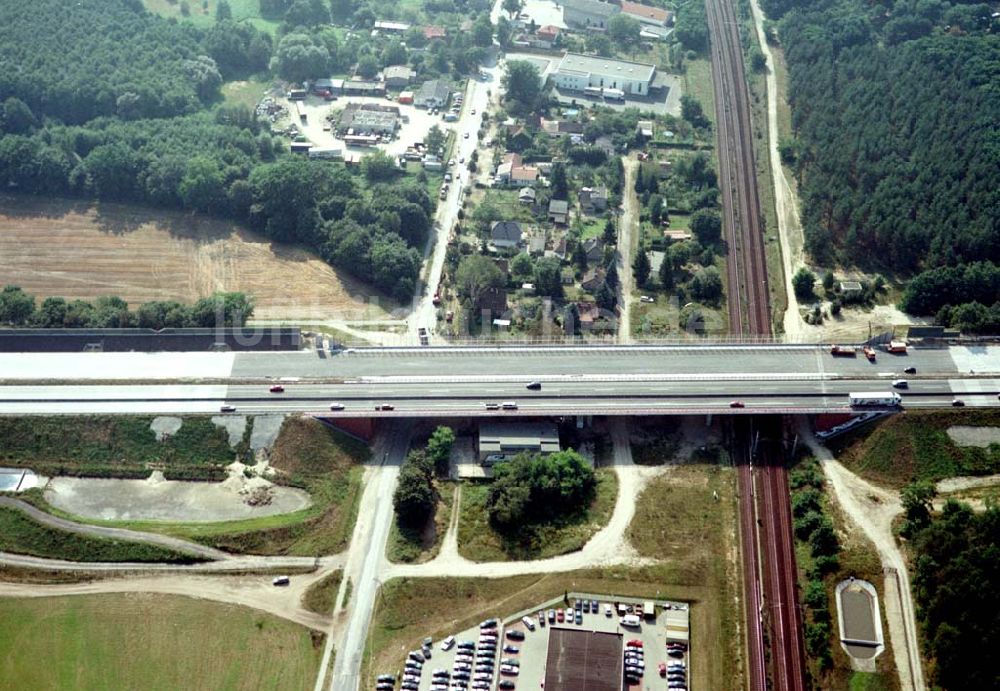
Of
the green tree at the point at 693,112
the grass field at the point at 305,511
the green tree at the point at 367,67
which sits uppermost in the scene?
the green tree at the point at 693,112

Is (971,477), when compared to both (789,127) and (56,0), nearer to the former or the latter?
(789,127)

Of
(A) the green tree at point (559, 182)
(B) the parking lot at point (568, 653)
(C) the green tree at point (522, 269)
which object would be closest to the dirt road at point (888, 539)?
(B) the parking lot at point (568, 653)

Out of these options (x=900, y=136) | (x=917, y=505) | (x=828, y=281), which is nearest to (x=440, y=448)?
(x=917, y=505)

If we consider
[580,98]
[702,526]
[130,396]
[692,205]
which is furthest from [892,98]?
[130,396]

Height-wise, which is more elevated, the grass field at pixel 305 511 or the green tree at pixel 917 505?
the green tree at pixel 917 505

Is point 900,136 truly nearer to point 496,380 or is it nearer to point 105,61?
point 496,380

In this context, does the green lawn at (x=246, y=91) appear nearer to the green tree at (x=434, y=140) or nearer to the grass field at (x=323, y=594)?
the green tree at (x=434, y=140)
